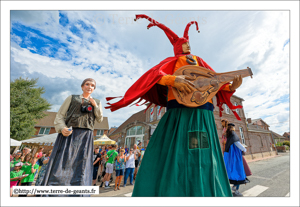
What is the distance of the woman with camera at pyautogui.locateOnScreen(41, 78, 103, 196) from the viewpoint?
4.93 ft

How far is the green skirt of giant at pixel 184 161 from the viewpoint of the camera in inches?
49.6

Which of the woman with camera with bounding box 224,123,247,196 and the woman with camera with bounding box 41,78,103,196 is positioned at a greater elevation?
the woman with camera with bounding box 41,78,103,196

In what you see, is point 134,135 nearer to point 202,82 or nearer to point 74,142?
point 74,142

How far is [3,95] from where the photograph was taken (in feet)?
5.92

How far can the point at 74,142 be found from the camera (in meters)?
1.63

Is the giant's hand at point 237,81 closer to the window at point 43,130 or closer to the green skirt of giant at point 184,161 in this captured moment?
the green skirt of giant at point 184,161

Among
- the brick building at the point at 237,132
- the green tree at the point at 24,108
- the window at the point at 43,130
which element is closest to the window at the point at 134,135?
the brick building at the point at 237,132

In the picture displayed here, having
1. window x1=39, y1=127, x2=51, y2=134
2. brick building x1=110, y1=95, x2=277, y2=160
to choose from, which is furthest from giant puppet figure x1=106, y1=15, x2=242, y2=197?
window x1=39, y1=127, x2=51, y2=134

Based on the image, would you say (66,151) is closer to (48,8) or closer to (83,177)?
(83,177)

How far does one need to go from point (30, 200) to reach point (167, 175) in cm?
142

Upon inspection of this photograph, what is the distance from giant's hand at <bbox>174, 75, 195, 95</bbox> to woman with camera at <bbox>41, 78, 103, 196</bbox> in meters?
1.07

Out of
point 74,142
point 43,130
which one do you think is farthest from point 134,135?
point 43,130

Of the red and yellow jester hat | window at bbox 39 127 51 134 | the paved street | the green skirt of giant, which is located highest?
window at bbox 39 127 51 134

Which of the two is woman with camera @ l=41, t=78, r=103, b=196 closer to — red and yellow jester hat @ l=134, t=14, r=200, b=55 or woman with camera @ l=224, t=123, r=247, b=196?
red and yellow jester hat @ l=134, t=14, r=200, b=55
